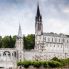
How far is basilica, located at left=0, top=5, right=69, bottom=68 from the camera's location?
297 ft

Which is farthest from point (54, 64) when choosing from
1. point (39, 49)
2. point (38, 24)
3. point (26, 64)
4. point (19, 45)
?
point (38, 24)

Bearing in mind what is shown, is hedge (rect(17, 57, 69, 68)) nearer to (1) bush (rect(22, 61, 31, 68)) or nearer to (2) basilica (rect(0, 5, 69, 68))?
(1) bush (rect(22, 61, 31, 68))

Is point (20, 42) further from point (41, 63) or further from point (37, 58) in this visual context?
point (41, 63)

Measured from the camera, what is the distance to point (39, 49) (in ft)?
313

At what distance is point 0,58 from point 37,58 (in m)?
6.38

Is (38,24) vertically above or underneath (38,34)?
above

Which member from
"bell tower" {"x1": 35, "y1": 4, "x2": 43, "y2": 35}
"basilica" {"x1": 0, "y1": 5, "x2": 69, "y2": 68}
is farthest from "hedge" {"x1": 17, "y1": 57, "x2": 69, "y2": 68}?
"bell tower" {"x1": 35, "y1": 4, "x2": 43, "y2": 35}

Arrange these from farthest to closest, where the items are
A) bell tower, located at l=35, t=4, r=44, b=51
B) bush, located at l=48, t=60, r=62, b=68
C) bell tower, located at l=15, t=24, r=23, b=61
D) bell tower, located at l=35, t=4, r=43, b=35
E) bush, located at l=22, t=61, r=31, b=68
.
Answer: bell tower, located at l=35, t=4, r=43, b=35
bell tower, located at l=35, t=4, r=44, b=51
bell tower, located at l=15, t=24, r=23, b=61
bush, located at l=22, t=61, r=31, b=68
bush, located at l=48, t=60, r=62, b=68

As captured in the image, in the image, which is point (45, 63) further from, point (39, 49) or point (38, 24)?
point (38, 24)

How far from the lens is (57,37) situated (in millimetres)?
99375

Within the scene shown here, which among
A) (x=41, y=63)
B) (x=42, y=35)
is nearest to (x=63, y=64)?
(x=41, y=63)

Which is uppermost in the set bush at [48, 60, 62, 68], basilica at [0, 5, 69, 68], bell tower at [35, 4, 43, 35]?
bell tower at [35, 4, 43, 35]

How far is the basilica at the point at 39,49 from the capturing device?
297 ft

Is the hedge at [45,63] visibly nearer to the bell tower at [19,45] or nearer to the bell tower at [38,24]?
the bell tower at [19,45]
